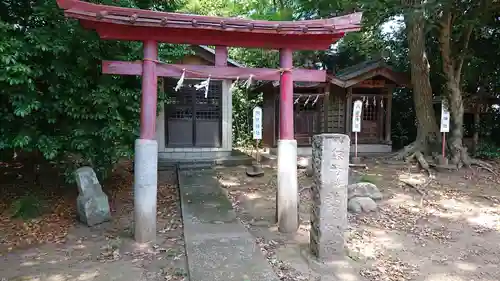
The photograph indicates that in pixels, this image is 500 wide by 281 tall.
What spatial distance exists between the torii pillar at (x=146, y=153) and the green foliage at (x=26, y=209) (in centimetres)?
312

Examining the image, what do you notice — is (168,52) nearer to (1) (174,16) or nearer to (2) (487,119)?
(1) (174,16)

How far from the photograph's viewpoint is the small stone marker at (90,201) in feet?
20.7

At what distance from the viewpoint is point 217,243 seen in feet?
16.6

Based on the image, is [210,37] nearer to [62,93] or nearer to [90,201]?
[62,93]

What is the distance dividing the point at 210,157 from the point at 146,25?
23.2ft

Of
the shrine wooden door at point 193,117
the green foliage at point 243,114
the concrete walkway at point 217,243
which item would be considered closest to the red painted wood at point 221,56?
the concrete walkway at point 217,243

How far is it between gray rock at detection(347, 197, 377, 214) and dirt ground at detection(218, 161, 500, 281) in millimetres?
161

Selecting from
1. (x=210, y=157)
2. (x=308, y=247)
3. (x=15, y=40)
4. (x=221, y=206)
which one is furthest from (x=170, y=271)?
(x=210, y=157)

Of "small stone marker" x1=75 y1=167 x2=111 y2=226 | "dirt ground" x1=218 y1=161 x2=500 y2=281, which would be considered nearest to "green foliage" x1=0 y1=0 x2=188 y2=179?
"small stone marker" x1=75 y1=167 x2=111 y2=226

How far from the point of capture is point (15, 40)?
215 inches

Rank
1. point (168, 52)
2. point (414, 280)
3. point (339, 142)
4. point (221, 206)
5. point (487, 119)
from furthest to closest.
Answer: point (487, 119), point (168, 52), point (221, 206), point (339, 142), point (414, 280)

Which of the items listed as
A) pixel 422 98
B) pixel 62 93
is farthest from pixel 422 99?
pixel 62 93

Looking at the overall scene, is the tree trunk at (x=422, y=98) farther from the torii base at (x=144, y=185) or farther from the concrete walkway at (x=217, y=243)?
the torii base at (x=144, y=185)

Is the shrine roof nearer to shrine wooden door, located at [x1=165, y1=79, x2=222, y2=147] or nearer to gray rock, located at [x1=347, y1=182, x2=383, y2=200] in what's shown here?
shrine wooden door, located at [x1=165, y1=79, x2=222, y2=147]
